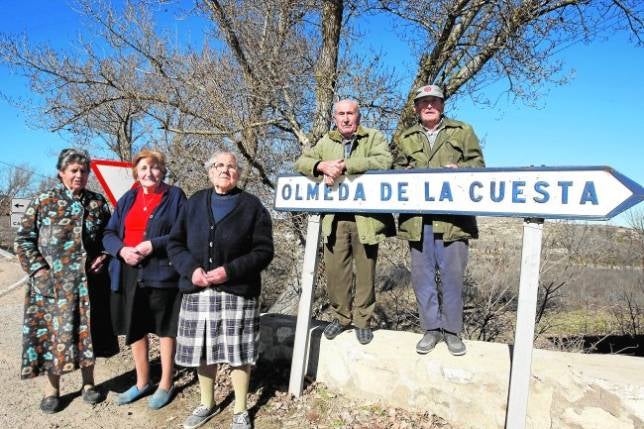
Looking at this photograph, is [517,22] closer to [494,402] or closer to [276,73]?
[276,73]

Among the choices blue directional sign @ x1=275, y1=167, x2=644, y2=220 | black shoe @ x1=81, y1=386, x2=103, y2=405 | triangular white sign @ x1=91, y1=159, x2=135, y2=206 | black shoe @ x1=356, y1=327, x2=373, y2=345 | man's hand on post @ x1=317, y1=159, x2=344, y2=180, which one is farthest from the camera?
triangular white sign @ x1=91, y1=159, x2=135, y2=206

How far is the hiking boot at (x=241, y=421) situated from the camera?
9.68 ft

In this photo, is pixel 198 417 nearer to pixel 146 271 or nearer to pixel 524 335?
pixel 146 271

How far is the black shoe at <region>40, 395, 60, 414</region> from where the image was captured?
335cm

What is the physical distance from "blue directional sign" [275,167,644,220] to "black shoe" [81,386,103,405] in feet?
7.06

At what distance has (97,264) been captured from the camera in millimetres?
3412

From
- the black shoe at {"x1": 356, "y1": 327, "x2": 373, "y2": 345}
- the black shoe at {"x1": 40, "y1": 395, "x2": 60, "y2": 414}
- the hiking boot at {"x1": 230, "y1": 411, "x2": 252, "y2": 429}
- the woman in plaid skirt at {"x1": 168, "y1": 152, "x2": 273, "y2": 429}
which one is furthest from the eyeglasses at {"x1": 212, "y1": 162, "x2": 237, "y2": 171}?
the black shoe at {"x1": 40, "y1": 395, "x2": 60, "y2": 414}

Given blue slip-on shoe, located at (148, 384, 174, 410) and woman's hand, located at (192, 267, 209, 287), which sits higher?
woman's hand, located at (192, 267, 209, 287)

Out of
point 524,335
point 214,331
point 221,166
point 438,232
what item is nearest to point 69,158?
point 221,166

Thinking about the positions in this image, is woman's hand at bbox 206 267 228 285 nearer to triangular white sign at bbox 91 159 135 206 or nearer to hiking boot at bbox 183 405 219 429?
hiking boot at bbox 183 405 219 429

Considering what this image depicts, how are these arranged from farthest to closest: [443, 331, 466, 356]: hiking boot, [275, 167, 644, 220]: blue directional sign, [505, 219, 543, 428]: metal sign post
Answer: [443, 331, 466, 356]: hiking boot, [505, 219, 543, 428]: metal sign post, [275, 167, 644, 220]: blue directional sign

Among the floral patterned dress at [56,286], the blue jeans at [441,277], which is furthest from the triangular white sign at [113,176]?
the blue jeans at [441,277]

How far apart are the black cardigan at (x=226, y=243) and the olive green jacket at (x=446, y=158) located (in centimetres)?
99

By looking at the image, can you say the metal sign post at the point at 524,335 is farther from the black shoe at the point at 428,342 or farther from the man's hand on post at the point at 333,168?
the man's hand on post at the point at 333,168
